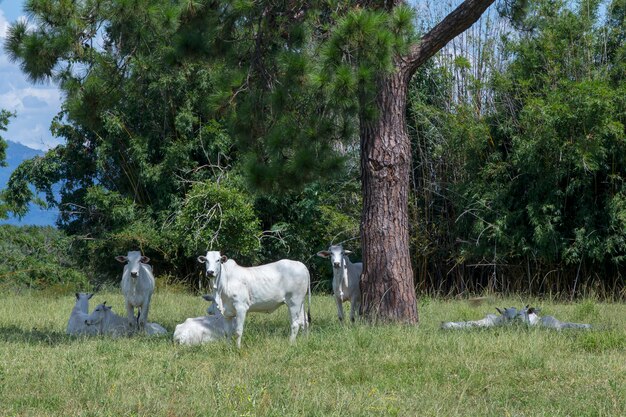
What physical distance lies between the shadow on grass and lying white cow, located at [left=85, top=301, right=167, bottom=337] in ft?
1.33

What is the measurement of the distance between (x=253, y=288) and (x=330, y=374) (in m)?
2.78

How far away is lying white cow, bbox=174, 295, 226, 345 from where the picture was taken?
10141 millimetres

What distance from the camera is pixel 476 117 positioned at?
1809 cm

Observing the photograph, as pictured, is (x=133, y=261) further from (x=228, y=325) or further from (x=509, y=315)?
(x=509, y=315)

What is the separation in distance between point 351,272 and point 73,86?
4.76 metres

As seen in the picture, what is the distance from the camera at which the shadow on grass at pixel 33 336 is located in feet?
34.5

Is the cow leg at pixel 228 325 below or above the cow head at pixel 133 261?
below

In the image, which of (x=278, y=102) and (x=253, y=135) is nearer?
(x=278, y=102)

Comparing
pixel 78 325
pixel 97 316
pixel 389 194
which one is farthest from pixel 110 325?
pixel 389 194

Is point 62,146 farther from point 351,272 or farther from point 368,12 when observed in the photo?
point 368,12

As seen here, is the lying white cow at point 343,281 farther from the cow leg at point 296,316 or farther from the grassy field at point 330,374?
the cow leg at point 296,316

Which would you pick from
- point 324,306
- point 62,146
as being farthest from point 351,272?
point 62,146

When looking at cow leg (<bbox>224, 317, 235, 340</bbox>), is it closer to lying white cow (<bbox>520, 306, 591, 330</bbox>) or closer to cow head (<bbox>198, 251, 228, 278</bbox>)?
cow head (<bbox>198, 251, 228, 278</bbox>)

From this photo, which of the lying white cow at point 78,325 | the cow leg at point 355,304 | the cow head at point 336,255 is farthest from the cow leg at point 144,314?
the cow leg at point 355,304
